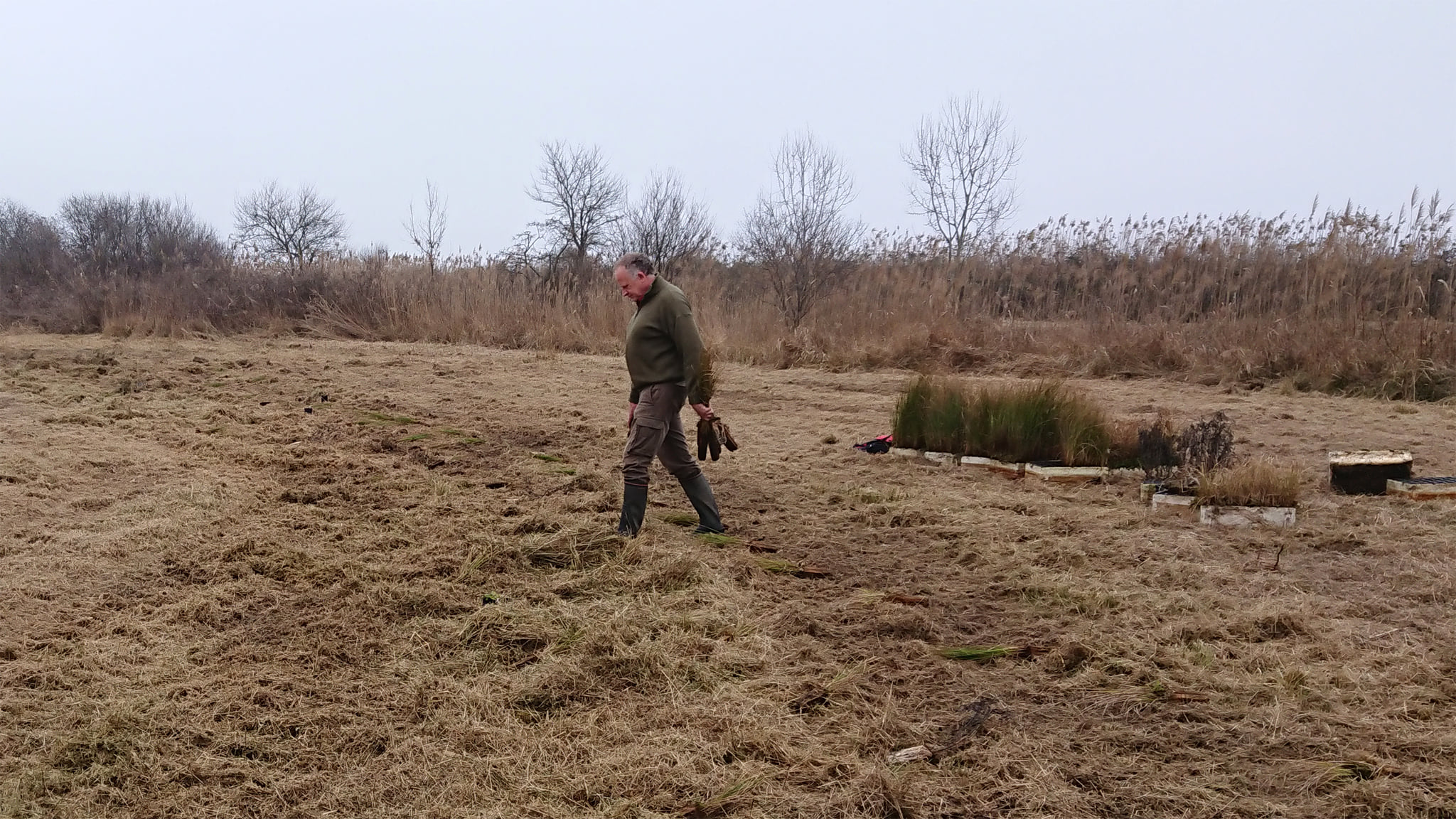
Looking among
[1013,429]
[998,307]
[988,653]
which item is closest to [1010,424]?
[1013,429]

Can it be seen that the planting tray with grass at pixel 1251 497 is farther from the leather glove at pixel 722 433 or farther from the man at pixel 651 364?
the man at pixel 651 364

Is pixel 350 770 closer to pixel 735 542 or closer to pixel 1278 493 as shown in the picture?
pixel 735 542

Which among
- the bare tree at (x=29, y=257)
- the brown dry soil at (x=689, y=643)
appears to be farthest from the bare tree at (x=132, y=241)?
the brown dry soil at (x=689, y=643)

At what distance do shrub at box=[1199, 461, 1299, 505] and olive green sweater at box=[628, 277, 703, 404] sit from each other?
307 centimetres

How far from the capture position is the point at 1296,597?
14.6 feet

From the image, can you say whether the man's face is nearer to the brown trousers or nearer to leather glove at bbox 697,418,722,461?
the brown trousers

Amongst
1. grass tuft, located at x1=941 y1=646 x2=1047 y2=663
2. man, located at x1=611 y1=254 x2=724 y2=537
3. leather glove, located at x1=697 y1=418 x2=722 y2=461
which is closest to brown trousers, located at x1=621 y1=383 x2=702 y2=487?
man, located at x1=611 y1=254 x2=724 y2=537

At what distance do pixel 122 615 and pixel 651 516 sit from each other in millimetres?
2699

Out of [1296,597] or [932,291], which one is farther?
[932,291]

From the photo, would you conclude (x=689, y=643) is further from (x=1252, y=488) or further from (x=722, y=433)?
(x=1252, y=488)

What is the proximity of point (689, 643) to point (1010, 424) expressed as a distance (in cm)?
401

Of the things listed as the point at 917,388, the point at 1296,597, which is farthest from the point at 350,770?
the point at 917,388

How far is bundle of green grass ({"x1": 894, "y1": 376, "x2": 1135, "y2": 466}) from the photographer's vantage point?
23.0 ft

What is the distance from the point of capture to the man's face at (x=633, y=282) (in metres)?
5.09
